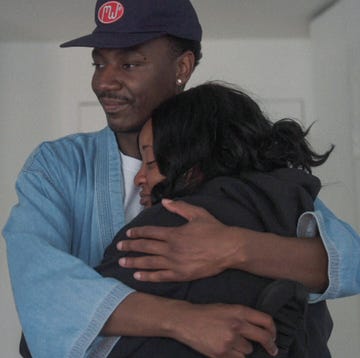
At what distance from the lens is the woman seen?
38.3 inches

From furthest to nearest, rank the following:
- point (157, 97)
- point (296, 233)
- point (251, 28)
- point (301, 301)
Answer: point (251, 28), point (157, 97), point (296, 233), point (301, 301)

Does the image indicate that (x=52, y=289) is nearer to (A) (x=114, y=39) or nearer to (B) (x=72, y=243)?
(B) (x=72, y=243)

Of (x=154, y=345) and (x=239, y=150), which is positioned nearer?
(x=154, y=345)

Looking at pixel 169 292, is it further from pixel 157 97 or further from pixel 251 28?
pixel 251 28

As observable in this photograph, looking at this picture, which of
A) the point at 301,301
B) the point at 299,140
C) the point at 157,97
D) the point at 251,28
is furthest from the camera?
the point at 251,28

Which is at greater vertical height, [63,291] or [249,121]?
[249,121]

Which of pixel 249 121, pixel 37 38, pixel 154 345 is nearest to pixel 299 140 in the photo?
pixel 249 121

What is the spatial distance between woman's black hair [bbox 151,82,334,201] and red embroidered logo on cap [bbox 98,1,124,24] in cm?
27

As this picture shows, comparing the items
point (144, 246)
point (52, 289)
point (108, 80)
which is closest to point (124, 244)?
point (144, 246)

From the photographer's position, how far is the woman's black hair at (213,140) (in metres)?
1.14

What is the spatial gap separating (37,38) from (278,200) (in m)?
2.01

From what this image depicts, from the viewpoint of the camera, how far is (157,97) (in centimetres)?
142

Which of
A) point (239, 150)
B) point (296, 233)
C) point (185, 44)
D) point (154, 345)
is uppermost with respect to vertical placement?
point (185, 44)

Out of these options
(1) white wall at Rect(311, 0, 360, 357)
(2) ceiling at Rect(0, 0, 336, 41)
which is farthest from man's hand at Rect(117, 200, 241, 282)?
(2) ceiling at Rect(0, 0, 336, 41)
